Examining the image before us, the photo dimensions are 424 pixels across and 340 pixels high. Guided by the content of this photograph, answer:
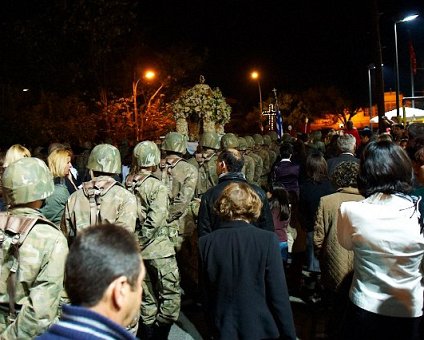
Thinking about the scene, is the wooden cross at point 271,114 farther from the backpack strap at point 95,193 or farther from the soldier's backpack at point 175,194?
the backpack strap at point 95,193

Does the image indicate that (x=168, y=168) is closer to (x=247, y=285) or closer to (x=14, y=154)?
(x=14, y=154)

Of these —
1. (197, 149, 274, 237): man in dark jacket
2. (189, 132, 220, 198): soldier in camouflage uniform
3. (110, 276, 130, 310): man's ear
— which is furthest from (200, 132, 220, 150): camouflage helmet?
(110, 276, 130, 310): man's ear

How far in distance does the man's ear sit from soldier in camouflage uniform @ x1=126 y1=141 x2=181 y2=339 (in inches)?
148

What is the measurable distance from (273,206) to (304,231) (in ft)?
2.54

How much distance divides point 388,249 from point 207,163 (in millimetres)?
6018

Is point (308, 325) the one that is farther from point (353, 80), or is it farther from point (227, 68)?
point (353, 80)

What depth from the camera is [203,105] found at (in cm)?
1612

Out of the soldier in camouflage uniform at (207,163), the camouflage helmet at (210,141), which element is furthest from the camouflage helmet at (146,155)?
the camouflage helmet at (210,141)

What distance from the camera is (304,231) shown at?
7.82 m

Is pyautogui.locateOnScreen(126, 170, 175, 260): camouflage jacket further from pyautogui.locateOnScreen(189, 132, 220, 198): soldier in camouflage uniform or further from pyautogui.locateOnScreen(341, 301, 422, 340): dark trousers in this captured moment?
pyautogui.locateOnScreen(189, 132, 220, 198): soldier in camouflage uniform

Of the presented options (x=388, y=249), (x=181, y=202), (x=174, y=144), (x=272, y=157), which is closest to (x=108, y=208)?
(x=181, y=202)

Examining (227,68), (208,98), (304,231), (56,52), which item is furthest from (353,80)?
(304,231)

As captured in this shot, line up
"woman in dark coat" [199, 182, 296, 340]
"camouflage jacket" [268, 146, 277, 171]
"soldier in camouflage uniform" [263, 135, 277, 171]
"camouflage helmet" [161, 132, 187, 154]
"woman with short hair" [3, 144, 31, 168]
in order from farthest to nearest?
"soldier in camouflage uniform" [263, 135, 277, 171] → "camouflage jacket" [268, 146, 277, 171] → "camouflage helmet" [161, 132, 187, 154] → "woman with short hair" [3, 144, 31, 168] → "woman in dark coat" [199, 182, 296, 340]

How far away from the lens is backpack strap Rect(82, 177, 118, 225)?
17.2 feet
